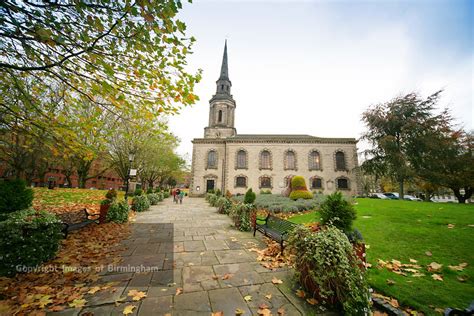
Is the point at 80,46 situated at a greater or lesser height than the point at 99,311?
greater

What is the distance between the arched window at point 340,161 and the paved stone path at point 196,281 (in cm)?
2669

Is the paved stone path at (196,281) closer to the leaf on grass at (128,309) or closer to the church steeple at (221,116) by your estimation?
the leaf on grass at (128,309)

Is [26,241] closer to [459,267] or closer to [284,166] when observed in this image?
[459,267]

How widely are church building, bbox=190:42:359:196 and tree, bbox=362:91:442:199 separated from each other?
447 centimetres

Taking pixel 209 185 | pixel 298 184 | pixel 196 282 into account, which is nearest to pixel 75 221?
pixel 196 282

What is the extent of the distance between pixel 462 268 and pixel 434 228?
295cm

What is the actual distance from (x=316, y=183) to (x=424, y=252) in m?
24.3

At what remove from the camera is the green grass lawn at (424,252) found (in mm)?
2822

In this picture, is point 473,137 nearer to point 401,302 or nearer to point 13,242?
point 401,302

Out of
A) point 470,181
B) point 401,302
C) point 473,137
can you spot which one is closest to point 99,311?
point 401,302

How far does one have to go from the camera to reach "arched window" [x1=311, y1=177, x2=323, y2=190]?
89.4ft

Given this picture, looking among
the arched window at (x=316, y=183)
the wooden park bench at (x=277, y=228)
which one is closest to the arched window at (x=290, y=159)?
the arched window at (x=316, y=183)

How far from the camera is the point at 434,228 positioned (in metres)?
5.86

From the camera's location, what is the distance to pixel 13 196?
5625 millimetres
